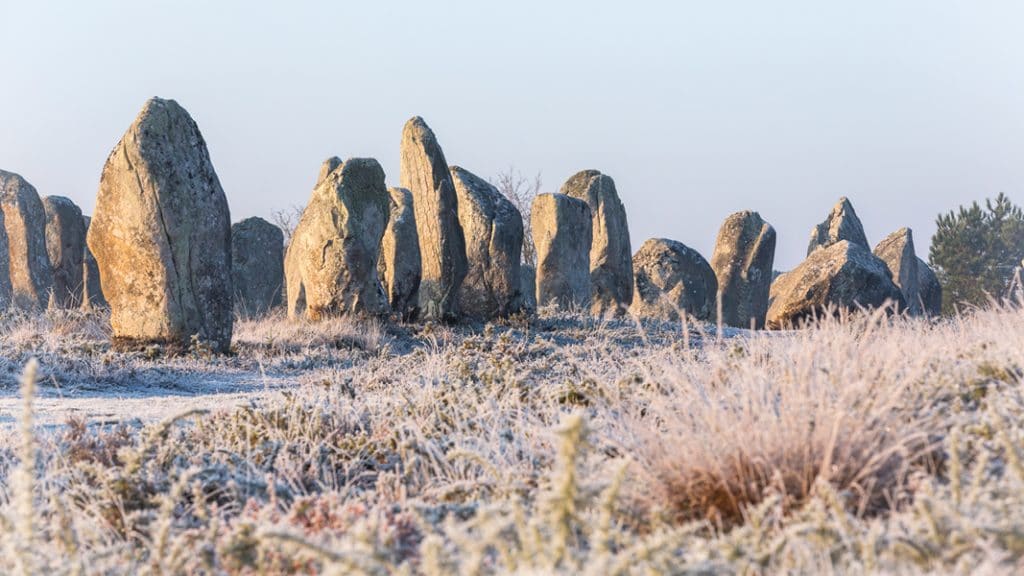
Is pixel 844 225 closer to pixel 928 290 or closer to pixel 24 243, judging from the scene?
pixel 928 290

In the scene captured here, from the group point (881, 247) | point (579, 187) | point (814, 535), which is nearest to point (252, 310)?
point (579, 187)

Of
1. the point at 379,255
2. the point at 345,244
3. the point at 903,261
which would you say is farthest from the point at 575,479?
the point at 903,261

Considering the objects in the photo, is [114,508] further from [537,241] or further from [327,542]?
[537,241]

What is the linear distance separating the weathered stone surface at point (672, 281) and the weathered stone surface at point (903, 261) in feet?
19.0

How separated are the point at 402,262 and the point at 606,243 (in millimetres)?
7211

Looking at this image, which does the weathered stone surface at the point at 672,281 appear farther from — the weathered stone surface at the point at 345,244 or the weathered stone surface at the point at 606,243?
the weathered stone surface at the point at 345,244

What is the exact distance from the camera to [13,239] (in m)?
20.9

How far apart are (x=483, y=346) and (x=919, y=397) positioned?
28.6ft

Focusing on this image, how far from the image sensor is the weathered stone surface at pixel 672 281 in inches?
945

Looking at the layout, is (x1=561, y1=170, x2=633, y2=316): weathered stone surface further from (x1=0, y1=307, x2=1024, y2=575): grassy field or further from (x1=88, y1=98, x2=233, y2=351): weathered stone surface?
(x1=0, y1=307, x2=1024, y2=575): grassy field

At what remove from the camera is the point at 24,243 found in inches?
819

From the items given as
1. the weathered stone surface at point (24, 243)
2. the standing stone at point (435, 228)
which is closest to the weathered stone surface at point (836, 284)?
the standing stone at point (435, 228)

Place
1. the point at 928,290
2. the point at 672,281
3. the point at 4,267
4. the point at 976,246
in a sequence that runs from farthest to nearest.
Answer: the point at 976,246 → the point at 928,290 → the point at 672,281 → the point at 4,267

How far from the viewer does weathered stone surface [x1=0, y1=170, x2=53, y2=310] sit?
20781mm
